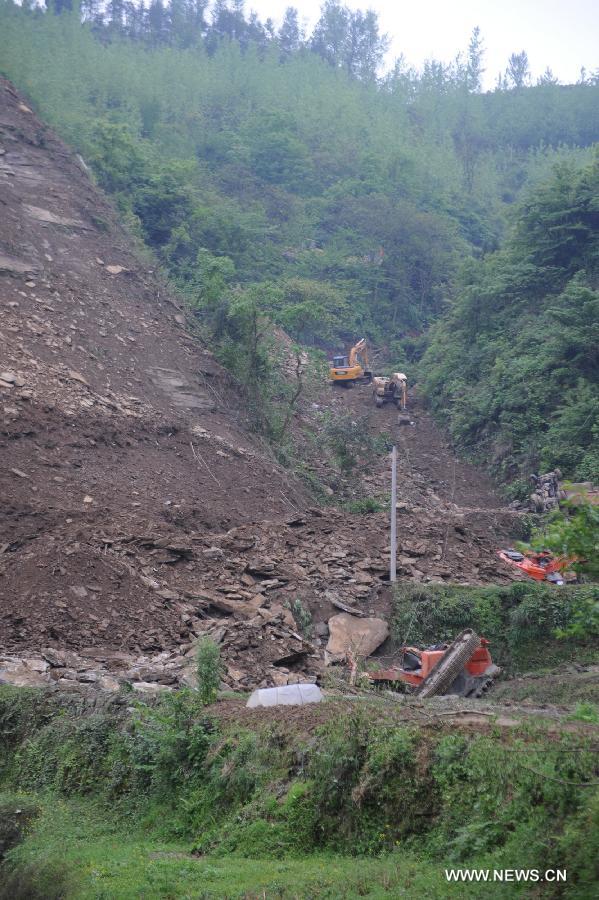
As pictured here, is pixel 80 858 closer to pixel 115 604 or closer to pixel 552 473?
pixel 115 604

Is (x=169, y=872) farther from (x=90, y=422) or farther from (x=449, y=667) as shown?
(x=90, y=422)

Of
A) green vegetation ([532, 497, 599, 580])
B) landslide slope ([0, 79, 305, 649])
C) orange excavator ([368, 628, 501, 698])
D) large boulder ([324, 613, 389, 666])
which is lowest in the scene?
large boulder ([324, 613, 389, 666])

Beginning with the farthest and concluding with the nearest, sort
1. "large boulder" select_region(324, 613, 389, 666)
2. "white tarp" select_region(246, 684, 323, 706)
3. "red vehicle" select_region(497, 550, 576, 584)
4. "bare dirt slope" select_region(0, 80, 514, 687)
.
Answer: "red vehicle" select_region(497, 550, 576, 584)
"large boulder" select_region(324, 613, 389, 666)
"bare dirt slope" select_region(0, 80, 514, 687)
"white tarp" select_region(246, 684, 323, 706)

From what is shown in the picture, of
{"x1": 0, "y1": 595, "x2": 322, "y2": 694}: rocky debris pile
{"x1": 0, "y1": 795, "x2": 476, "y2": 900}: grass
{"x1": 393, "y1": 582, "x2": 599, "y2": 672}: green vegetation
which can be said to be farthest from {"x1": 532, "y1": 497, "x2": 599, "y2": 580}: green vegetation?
{"x1": 393, "y1": 582, "x2": 599, "y2": 672}: green vegetation

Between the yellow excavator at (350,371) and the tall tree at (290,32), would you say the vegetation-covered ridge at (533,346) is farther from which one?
the tall tree at (290,32)

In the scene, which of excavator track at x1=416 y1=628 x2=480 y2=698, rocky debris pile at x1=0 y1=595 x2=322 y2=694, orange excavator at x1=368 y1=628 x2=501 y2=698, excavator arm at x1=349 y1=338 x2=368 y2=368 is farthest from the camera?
excavator arm at x1=349 y1=338 x2=368 y2=368

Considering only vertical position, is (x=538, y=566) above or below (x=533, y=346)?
below

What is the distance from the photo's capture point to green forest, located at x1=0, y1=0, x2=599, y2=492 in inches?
1009

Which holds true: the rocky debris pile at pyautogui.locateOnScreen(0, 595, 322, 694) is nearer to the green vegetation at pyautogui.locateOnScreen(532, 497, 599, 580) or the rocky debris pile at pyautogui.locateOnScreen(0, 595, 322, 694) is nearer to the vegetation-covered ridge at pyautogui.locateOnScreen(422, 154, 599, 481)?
A: the green vegetation at pyautogui.locateOnScreen(532, 497, 599, 580)

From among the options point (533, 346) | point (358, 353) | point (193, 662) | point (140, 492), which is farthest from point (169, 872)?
point (358, 353)

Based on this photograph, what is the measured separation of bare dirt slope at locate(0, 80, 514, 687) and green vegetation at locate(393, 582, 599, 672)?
0.68 meters

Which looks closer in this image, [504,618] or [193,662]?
[193,662]

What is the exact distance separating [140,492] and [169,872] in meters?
11.3

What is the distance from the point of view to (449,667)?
11.3m
